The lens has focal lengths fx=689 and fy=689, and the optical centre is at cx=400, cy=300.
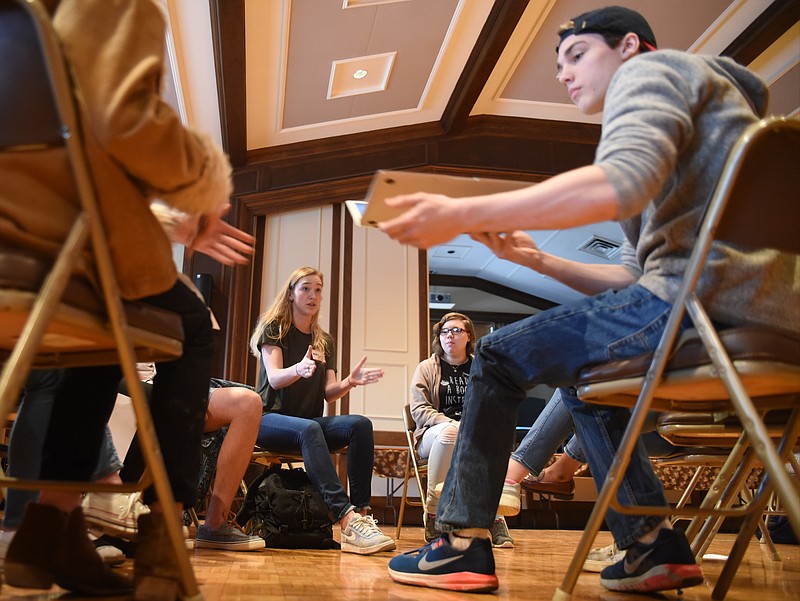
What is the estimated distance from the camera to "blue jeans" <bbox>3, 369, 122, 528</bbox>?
1.46 meters

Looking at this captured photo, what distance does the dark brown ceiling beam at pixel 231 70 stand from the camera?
406 cm

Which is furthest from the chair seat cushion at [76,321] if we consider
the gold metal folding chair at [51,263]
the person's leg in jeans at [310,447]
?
the person's leg in jeans at [310,447]

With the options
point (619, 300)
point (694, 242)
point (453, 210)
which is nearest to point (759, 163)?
point (694, 242)

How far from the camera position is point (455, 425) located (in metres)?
3.11

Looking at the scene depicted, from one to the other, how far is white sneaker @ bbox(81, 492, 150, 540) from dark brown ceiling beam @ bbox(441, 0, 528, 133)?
12.5 feet

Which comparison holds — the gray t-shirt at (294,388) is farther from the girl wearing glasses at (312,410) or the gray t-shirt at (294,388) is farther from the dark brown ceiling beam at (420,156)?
the dark brown ceiling beam at (420,156)

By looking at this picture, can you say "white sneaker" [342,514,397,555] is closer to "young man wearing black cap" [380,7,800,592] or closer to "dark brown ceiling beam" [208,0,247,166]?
"young man wearing black cap" [380,7,800,592]

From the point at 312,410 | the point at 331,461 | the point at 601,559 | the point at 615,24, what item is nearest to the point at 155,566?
the point at 615,24

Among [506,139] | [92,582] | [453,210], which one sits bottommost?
[92,582]

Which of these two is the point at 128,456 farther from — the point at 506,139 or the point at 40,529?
the point at 506,139

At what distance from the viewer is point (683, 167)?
1122 millimetres

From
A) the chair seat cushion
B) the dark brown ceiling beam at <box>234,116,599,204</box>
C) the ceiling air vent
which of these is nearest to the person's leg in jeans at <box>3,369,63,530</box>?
the chair seat cushion

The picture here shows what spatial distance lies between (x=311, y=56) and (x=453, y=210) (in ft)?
13.9

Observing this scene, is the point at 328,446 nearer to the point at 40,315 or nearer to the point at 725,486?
the point at 725,486
